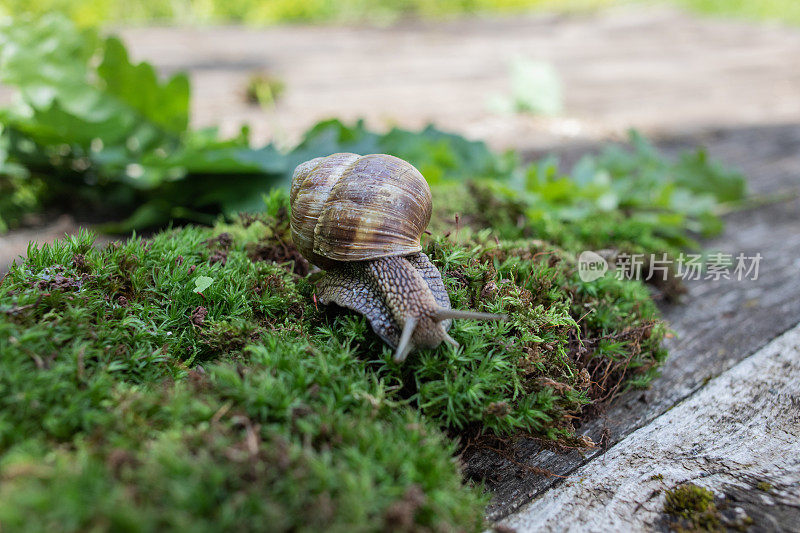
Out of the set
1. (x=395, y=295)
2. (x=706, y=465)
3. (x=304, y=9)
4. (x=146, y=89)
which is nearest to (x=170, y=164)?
(x=146, y=89)

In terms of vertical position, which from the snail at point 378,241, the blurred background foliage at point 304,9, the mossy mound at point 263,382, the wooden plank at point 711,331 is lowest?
the wooden plank at point 711,331

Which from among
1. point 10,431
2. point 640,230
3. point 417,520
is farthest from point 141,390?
point 640,230

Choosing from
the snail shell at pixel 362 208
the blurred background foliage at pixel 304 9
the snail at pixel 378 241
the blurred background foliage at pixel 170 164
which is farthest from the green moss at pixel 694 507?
the blurred background foliage at pixel 304 9

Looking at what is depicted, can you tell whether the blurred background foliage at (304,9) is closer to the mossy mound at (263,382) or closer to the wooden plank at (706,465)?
the mossy mound at (263,382)

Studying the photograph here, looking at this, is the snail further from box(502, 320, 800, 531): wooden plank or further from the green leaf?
the green leaf

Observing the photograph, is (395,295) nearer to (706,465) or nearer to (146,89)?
(706,465)

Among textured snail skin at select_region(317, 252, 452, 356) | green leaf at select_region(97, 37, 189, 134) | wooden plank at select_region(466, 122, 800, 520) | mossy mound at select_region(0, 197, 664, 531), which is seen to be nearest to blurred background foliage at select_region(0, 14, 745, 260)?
green leaf at select_region(97, 37, 189, 134)

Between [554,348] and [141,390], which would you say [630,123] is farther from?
[141,390]
